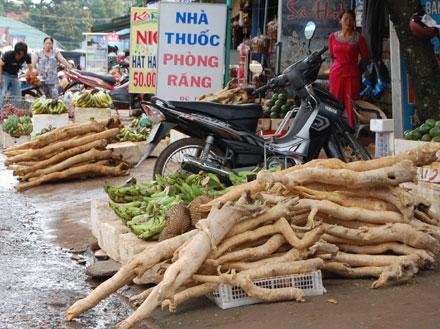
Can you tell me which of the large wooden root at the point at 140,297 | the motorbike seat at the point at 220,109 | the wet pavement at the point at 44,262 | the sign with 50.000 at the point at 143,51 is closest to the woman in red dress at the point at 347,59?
the motorbike seat at the point at 220,109

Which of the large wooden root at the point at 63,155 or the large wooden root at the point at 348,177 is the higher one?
the large wooden root at the point at 348,177

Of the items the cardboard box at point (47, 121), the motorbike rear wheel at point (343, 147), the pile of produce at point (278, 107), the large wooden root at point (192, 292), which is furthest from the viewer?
the cardboard box at point (47, 121)

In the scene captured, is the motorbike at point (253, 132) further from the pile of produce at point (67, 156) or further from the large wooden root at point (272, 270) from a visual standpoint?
the large wooden root at point (272, 270)

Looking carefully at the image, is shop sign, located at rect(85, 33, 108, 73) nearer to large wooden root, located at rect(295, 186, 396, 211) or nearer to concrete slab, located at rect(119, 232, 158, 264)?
concrete slab, located at rect(119, 232, 158, 264)

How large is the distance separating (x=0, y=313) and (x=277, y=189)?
210cm

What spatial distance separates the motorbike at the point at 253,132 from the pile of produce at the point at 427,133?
98cm

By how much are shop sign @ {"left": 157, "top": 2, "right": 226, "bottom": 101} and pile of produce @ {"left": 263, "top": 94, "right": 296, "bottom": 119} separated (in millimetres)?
1257

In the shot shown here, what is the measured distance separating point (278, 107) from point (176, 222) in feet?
20.5

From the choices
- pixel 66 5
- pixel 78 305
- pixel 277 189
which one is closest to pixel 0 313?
pixel 78 305

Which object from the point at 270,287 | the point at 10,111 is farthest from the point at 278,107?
the point at 10,111

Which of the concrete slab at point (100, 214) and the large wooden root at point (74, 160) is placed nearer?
the concrete slab at point (100, 214)

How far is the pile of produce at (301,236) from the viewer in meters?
5.14

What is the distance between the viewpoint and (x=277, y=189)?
228 inches

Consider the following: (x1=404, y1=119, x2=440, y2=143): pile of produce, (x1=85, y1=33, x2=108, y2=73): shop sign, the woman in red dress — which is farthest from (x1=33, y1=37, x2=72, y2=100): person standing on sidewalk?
(x1=85, y1=33, x2=108, y2=73): shop sign
